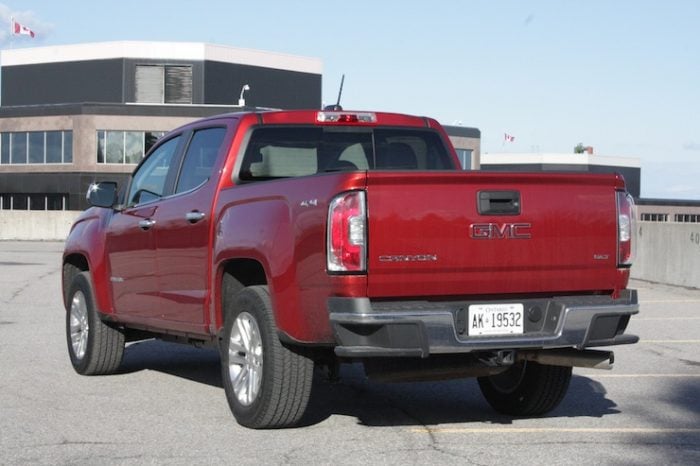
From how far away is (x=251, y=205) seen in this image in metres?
7.22

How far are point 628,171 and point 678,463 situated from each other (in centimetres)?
12232

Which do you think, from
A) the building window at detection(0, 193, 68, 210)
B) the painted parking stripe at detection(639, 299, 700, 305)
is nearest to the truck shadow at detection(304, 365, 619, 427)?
the painted parking stripe at detection(639, 299, 700, 305)

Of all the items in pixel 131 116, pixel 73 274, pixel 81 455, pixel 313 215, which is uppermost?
pixel 131 116

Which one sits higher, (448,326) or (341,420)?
(448,326)

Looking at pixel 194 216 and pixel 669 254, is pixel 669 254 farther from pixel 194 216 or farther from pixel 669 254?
pixel 194 216

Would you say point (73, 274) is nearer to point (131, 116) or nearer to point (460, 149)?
point (131, 116)

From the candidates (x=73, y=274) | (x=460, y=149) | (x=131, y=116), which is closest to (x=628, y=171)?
(x=460, y=149)

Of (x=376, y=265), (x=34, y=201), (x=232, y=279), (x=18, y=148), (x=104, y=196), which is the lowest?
(x=34, y=201)

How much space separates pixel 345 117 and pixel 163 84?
226 ft

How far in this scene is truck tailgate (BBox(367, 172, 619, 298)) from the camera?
6.29 meters

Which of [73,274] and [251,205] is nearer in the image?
[251,205]

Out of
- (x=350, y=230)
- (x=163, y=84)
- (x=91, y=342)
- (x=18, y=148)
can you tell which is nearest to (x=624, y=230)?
(x=350, y=230)

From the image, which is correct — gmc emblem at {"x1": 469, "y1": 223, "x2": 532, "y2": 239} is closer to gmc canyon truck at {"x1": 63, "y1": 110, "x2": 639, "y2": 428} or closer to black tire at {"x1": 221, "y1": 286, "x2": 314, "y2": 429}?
gmc canyon truck at {"x1": 63, "y1": 110, "x2": 639, "y2": 428}

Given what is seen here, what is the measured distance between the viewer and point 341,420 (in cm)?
763
